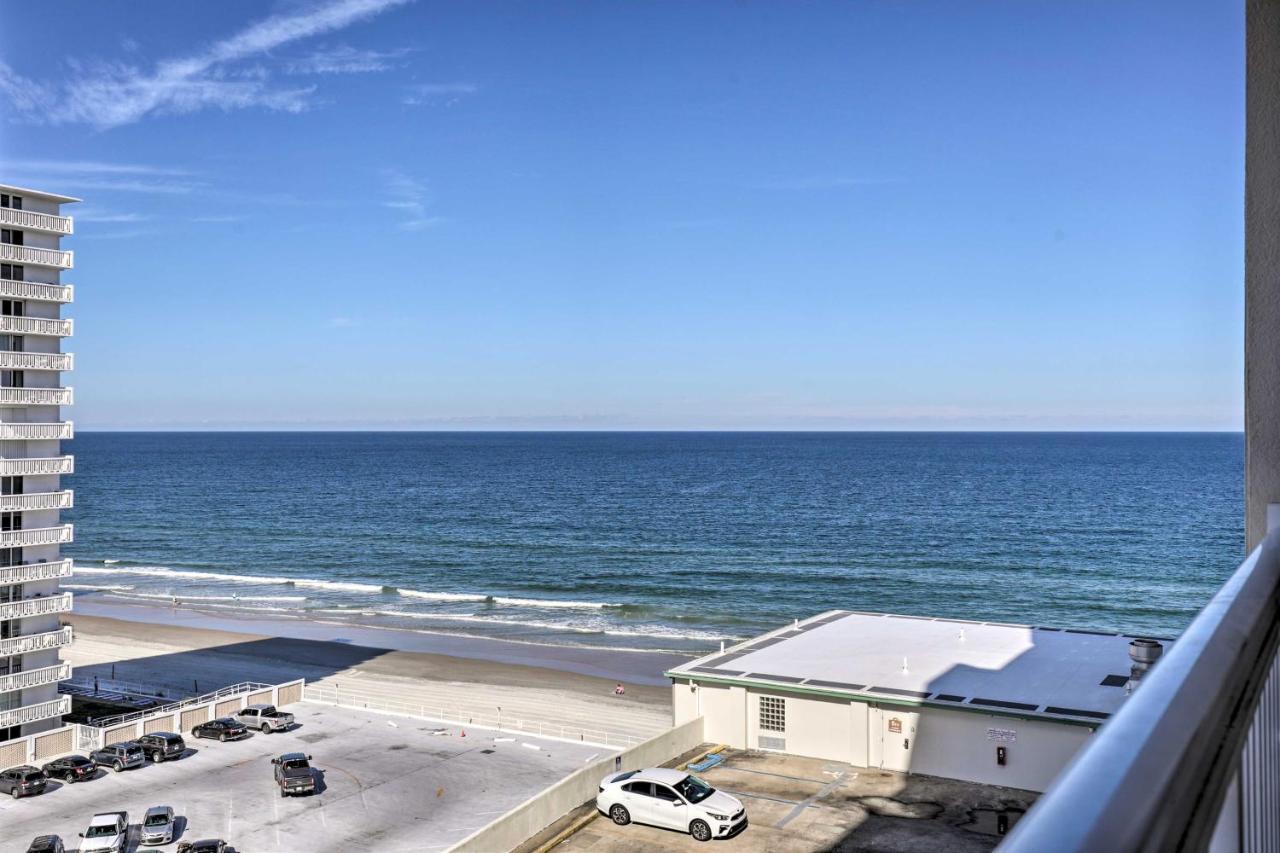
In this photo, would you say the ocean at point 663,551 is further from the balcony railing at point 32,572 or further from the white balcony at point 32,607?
the balcony railing at point 32,572

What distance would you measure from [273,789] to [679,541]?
65.9 metres

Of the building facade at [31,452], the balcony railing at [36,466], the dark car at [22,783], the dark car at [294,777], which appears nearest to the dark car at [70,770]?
the dark car at [22,783]

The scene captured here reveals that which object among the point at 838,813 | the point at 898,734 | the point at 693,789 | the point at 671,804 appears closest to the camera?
the point at 671,804

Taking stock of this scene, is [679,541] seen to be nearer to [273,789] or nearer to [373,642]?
[373,642]

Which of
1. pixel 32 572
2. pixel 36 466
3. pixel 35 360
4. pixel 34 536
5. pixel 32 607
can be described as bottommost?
pixel 32 607

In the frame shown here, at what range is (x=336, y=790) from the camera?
28266mm

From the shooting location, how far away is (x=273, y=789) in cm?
2816

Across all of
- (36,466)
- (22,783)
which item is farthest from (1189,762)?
(36,466)

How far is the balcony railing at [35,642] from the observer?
32.0 meters

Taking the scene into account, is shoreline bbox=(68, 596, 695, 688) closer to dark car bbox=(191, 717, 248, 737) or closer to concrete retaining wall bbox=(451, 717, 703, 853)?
dark car bbox=(191, 717, 248, 737)

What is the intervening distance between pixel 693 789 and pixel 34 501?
22765 millimetres

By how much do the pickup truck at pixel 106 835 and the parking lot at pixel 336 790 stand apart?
462 mm

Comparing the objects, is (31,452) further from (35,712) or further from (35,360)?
(35,712)

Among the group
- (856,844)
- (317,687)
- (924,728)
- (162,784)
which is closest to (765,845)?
(856,844)
